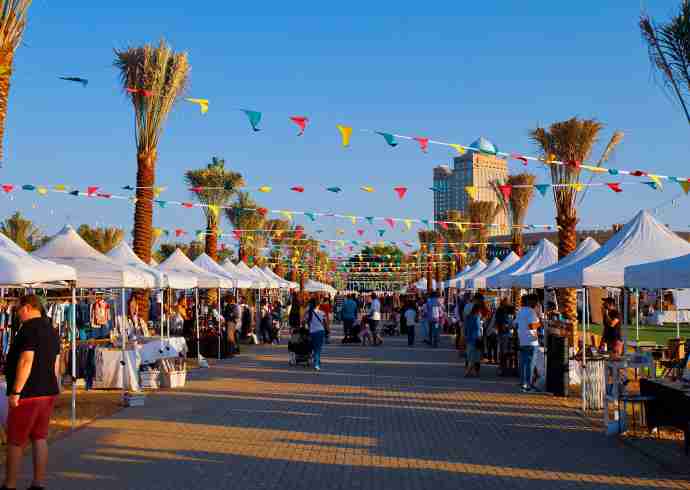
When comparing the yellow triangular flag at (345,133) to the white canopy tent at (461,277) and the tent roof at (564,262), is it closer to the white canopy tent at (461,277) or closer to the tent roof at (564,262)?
the tent roof at (564,262)

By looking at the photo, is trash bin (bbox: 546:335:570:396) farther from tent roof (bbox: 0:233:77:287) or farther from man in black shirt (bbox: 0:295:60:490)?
man in black shirt (bbox: 0:295:60:490)

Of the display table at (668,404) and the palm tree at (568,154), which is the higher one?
the palm tree at (568,154)

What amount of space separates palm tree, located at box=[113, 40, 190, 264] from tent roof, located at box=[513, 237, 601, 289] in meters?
10.9

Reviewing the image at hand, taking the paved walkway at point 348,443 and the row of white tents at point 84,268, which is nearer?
the paved walkway at point 348,443

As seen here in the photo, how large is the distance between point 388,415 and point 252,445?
3306mm

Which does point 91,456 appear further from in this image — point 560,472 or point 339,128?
point 339,128

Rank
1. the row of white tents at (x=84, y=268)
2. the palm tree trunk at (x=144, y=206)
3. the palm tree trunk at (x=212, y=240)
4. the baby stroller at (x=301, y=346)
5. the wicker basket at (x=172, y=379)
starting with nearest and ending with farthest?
the row of white tents at (x=84, y=268) → the wicker basket at (x=172, y=379) → the baby stroller at (x=301, y=346) → the palm tree trunk at (x=144, y=206) → the palm tree trunk at (x=212, y=240)

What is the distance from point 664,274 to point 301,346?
516 inches

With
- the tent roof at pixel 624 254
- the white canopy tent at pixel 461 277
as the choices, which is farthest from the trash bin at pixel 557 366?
the white canopy tent at pixel 461 277

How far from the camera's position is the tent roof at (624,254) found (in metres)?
14.9

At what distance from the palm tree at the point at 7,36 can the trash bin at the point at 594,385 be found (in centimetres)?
973

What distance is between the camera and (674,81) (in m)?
15.6

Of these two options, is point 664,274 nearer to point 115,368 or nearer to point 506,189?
point 115,368

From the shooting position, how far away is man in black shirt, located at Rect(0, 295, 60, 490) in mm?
7758
